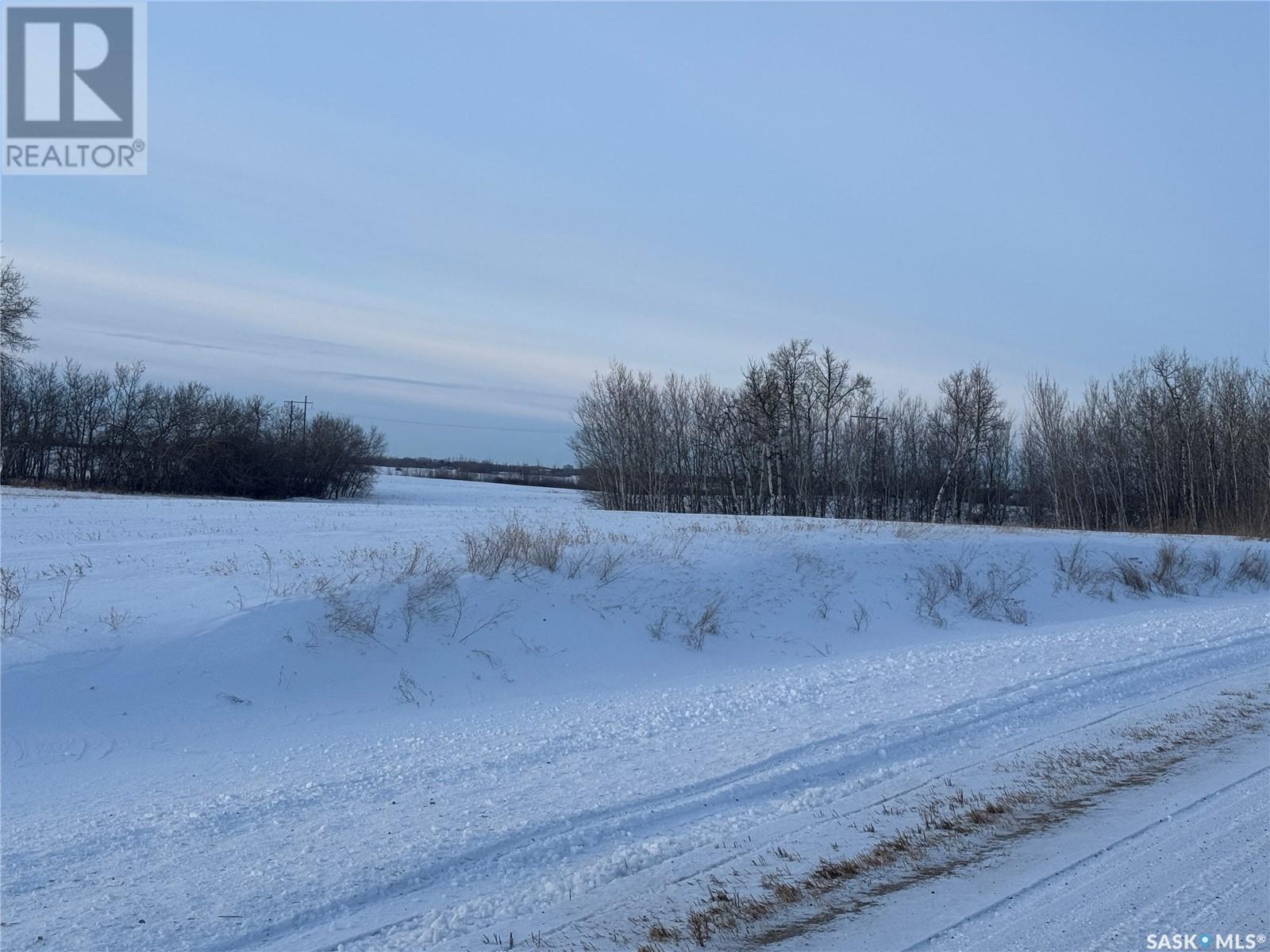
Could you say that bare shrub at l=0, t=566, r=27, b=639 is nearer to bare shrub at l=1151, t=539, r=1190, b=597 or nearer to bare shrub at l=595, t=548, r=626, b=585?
bare shrub at l=595, t=548, r=626, b=585

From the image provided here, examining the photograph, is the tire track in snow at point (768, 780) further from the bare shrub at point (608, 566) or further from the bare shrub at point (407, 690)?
the bare shrub at point (608, 566)

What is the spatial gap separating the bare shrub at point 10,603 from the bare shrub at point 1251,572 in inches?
1041

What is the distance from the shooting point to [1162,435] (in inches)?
2029

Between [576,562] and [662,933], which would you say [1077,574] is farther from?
[662,933]

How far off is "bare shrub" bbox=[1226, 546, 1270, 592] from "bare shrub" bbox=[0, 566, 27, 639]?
26.4 meters

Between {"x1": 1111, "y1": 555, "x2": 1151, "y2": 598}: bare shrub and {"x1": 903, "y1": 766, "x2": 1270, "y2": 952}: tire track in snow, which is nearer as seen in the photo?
{"x1": 903, "y1": 766, "x2": 1270, "y2": 952}: tire track in snow

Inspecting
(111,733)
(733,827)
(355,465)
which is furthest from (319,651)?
(355,465)

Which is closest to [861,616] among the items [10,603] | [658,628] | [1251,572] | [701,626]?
[701,626]

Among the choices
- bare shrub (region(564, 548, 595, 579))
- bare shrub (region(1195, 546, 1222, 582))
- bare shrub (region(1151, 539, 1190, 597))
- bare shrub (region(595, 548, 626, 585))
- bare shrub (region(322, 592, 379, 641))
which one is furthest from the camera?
bare shrub (region(1195, 546, 1222, 582))

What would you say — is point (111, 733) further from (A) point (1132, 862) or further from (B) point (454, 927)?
(A) point (1132, 862)

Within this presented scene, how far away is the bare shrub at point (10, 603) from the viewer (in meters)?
10.2

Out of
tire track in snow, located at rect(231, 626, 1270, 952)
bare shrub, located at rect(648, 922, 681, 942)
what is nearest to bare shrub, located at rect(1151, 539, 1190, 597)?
tire track in snow, located at rect(231, 626, 1270, 952)

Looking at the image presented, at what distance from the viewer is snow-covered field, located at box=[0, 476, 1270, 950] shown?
503cm

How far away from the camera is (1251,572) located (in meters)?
24.4
